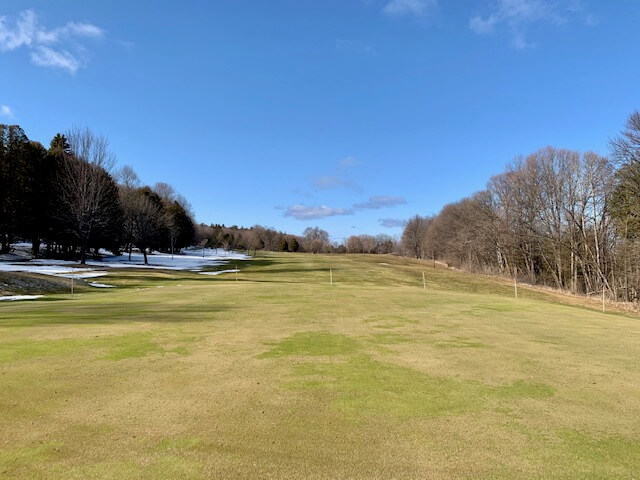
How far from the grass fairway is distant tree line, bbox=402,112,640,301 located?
30.3m

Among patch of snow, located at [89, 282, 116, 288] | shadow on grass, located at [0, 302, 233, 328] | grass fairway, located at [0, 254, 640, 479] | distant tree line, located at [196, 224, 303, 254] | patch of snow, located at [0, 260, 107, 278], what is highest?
distant tree line, located at [196, 224, 303, 254]

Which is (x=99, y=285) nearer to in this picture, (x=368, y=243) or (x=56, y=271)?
(x=56, y=271)

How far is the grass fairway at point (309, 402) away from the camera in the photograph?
3.45 meters

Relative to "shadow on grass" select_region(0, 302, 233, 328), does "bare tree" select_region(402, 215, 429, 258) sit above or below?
above

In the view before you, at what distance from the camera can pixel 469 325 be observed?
440 inches

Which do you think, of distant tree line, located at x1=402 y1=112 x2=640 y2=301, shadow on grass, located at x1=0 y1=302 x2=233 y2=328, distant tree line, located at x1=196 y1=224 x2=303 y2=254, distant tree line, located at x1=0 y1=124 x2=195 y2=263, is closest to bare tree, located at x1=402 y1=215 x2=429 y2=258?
distant tree line, located at x1=196 y1=224 x2=303 y2=254

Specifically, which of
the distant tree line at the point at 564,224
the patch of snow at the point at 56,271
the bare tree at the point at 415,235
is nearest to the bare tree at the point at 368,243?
the bare tree at the point at 415,235

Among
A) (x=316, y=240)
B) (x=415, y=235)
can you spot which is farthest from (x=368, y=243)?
(x=415, y=235)

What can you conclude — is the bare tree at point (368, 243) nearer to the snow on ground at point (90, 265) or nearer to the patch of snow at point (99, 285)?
the snow on ground at point (90, 265)

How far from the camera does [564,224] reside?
1796 inches

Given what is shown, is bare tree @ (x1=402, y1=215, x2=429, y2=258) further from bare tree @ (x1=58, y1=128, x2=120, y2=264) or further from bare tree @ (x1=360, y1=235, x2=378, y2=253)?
bare tree @ (x1=58, y1=128, x2=120, y2=264)

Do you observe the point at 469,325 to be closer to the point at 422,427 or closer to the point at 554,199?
the point at 422,427

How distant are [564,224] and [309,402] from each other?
50.5 meters

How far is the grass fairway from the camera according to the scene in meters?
3.45
